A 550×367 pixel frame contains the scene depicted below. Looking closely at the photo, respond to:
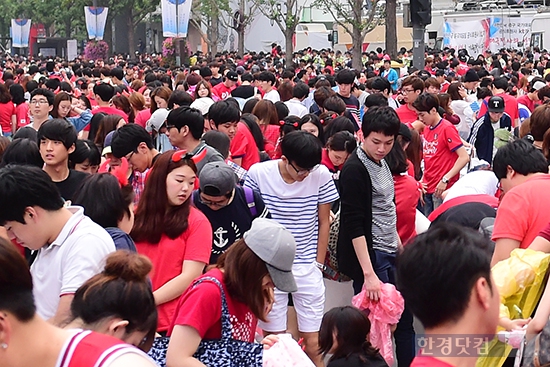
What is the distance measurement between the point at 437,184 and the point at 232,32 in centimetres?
4411

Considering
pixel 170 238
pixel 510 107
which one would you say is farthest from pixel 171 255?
pixel 510 107

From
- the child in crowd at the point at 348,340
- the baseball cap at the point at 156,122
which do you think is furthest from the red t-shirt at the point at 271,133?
the child in crowd at the point at 348,340

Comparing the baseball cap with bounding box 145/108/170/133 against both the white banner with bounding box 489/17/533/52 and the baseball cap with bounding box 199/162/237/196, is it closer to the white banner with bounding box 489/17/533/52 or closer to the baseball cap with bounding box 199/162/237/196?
the baseball cap with bounding box 199/162/237/196

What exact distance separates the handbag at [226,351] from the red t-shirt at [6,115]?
946 centimetres

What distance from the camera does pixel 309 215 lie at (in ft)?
19.0

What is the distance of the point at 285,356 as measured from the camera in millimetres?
3428

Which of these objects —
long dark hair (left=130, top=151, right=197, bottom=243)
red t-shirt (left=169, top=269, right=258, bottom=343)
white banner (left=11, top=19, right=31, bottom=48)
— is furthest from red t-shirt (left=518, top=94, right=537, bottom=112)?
white banner (left=11, top=19, right=31, bottom=48)

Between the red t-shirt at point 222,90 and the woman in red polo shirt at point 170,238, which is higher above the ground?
the red t-shirt at point 222,90

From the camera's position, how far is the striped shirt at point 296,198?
5.70 metres

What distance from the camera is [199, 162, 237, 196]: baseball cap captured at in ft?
16.1

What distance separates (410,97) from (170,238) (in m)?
6.90

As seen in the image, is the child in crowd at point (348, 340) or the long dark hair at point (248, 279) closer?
the long dark hair at point (248, 279)

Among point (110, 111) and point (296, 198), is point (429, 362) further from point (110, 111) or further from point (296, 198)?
point (110, 111)

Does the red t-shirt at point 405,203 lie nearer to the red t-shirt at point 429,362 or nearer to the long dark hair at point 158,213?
the long dark hair at point 158,213
